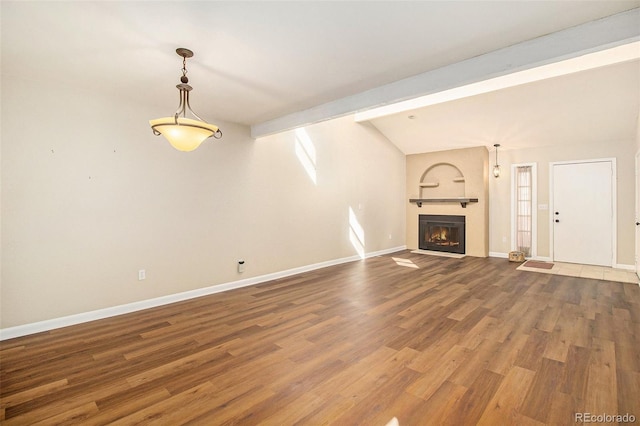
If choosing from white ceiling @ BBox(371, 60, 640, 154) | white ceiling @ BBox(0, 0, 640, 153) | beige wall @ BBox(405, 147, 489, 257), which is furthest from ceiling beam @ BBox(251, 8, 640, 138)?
beige wall @ BBox(405, 147, 489, 257)

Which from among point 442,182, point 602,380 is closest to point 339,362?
point 602,380

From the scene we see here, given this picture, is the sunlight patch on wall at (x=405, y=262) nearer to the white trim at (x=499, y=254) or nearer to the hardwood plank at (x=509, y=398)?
the white trim at (x=499, y=254)

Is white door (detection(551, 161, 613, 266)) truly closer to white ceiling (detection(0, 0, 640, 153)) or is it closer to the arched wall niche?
the arched wall niche

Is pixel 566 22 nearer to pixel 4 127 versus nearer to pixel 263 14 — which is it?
pixel 263 14

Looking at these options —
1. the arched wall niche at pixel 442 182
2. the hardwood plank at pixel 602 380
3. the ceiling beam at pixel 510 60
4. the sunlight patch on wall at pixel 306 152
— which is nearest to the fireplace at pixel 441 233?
the arched wall niche at pixel 442 182

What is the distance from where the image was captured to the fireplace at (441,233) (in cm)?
771

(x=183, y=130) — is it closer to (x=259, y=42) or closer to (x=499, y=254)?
(x=259, y=42)

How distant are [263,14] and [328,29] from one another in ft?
1.60

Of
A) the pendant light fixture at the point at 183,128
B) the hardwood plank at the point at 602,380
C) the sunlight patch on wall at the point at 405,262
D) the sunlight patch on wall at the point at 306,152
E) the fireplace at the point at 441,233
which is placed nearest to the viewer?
the hardwood plank at the point at 602,380

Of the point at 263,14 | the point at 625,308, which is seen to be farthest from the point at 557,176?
the point at 263,14

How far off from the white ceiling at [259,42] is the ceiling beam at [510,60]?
8 cm

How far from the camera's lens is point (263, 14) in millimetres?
2045

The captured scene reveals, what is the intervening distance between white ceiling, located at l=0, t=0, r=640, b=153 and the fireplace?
5519mm

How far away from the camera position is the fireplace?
7715mm
